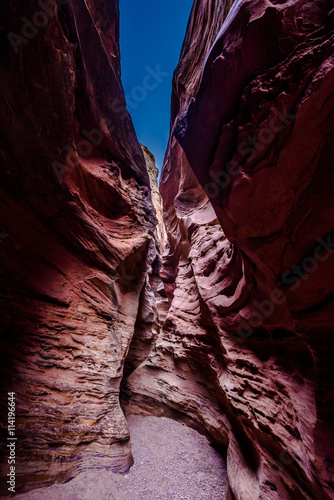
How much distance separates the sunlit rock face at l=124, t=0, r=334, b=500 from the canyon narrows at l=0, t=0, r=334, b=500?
0.02 m

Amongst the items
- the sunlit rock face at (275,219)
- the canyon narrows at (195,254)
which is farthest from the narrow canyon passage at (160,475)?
the sunlit rock face at (275,219)

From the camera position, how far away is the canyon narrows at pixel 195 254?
7.13 feet

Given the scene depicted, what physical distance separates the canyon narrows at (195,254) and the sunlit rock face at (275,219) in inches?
0.8

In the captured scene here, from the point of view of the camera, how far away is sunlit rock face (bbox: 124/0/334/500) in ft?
6.64

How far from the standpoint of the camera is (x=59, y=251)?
4.94m

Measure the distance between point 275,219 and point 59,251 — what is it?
494 cm

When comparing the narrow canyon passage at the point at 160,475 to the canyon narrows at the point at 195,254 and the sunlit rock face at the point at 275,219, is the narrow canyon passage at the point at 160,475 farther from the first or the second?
the sunlit rock face at the point at 275,219

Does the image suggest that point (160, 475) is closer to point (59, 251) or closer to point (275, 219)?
point (59, 251)

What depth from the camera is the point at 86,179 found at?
5477 mm

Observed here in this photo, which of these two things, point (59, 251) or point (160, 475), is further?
point (59, 251)

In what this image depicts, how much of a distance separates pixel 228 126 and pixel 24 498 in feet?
21.4

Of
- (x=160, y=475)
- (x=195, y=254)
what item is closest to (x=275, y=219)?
(x=195, y=254)

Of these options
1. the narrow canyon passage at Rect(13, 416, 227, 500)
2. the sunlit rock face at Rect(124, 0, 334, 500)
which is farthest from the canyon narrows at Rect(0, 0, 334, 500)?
the narrow canyon passage at Rect(13, 416, 227, 500)

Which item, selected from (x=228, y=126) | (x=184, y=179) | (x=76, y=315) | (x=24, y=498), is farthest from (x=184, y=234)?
(x=24, y=498)
